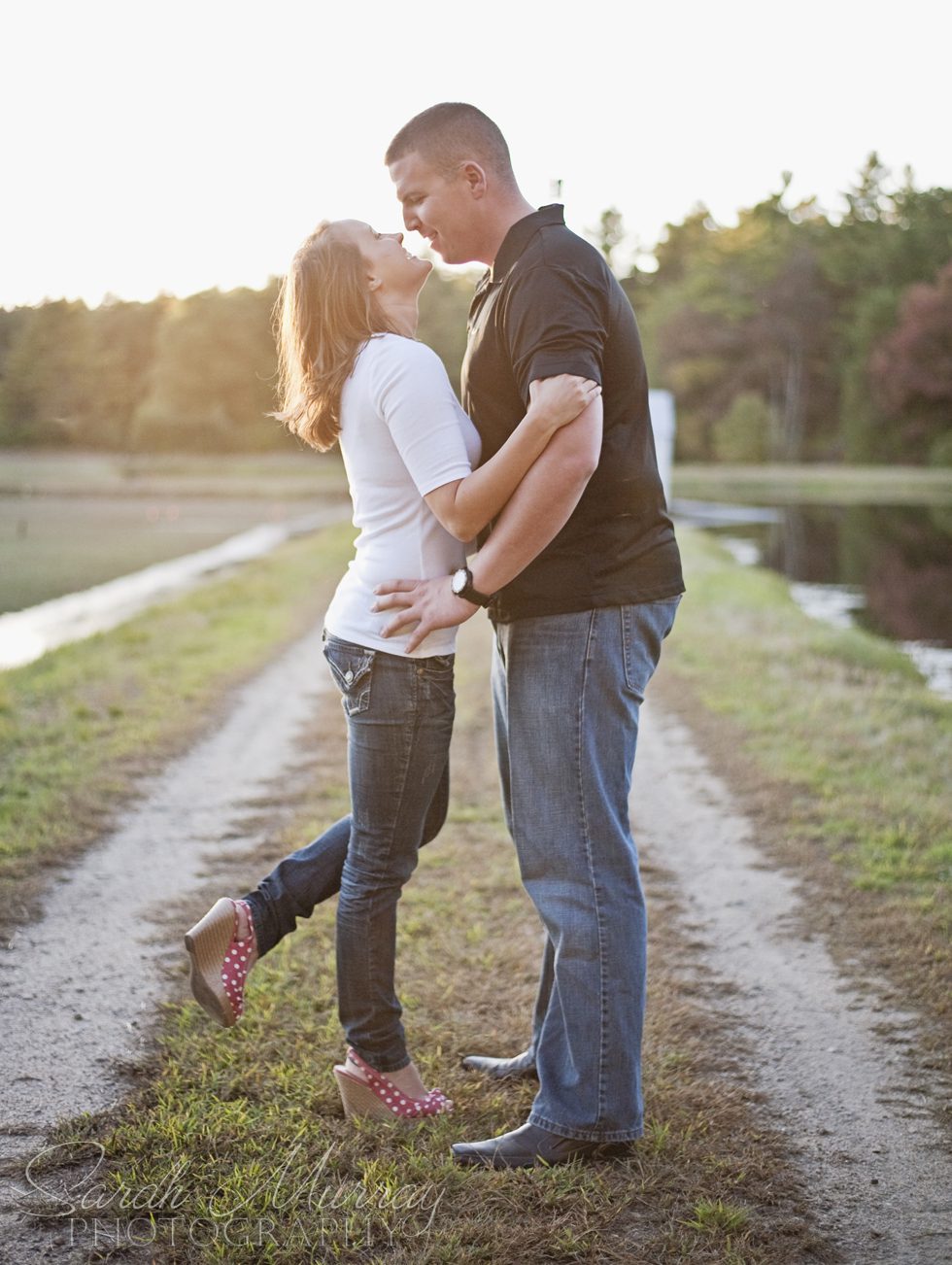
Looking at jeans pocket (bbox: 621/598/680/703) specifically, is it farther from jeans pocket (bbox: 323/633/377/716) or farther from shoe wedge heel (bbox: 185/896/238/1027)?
shoe wedge heel (bbox: 185/896/238/1027)

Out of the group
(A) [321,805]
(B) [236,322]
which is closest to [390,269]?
(A) [321,805]

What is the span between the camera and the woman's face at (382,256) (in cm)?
262

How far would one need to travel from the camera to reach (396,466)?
2590mm

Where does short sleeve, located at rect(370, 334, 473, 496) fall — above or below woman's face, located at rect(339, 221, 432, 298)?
below

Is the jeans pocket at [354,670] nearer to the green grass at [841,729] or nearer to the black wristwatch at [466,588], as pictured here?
the black wristwatch at [466,588]

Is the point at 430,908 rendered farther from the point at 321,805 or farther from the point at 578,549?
the point at 578,549

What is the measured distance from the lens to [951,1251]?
96.0 inches

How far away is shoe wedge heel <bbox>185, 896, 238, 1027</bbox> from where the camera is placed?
285cm

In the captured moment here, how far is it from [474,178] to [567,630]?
961 millimetres

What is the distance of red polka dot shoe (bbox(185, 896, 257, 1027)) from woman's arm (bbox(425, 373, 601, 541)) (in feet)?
3.48

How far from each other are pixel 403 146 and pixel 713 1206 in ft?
7.49

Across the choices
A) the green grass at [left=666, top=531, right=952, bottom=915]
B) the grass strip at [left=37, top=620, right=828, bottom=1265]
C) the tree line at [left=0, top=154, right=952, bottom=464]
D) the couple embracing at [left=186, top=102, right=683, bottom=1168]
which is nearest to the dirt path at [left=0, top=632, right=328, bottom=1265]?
the grass strip at [left=37, top=620, right=828, bottom=1265]

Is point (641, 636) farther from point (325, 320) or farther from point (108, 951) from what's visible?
point (108, 951)

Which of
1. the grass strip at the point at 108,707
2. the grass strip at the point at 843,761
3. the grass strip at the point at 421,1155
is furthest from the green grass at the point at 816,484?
the grass strip at the point at 421,1155
